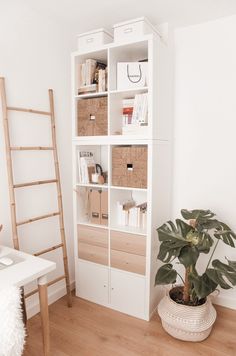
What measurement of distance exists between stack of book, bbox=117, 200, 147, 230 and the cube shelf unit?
0.09 feet

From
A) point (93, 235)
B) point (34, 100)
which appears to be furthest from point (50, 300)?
point (34, 100)

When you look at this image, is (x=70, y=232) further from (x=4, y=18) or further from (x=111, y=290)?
(x=4, y=18)

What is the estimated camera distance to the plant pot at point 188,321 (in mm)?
1856

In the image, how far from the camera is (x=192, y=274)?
6.31ft

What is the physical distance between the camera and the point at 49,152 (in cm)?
227

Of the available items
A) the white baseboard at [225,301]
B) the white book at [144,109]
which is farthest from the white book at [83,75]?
the white baseboard at [225,301]

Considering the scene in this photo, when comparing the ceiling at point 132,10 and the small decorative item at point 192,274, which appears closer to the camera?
the small decorative item at point 192,274

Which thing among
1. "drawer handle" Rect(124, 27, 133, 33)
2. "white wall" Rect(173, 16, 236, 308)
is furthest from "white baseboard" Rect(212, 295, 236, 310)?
"drawer handle" Rect(124, 27, 133, 33)

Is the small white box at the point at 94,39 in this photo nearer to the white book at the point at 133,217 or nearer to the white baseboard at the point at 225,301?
the white book at the point at 133,217

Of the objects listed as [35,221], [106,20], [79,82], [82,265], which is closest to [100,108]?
[79,82]

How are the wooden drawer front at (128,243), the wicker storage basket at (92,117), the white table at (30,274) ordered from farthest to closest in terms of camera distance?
the wicker storage basket at (92,117) → the wooden drawer front at (128,243) → the white table at (30,274)

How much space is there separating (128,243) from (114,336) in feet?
2.19

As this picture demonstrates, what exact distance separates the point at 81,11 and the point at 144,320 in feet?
8.03

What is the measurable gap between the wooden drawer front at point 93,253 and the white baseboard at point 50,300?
368 mm
